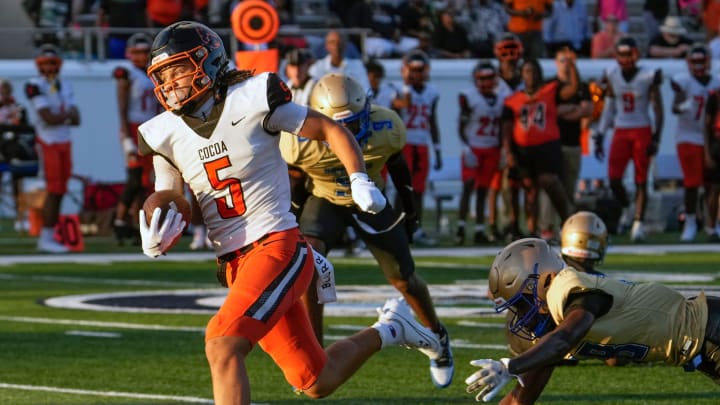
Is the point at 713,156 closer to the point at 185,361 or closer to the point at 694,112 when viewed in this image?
the point at 694,112

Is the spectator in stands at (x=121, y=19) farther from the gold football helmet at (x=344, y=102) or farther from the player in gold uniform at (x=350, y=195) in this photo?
the gold football helmet at (x=344, y=102)

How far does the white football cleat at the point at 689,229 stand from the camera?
1684 cm

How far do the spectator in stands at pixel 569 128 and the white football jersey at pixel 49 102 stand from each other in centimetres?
504

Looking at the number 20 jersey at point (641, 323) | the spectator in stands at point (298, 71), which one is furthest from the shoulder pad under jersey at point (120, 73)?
the number 20 jersey at point (641, 323)

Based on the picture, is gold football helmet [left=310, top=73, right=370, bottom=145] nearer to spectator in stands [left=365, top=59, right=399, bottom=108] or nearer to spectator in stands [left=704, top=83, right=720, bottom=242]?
spectator in stands [left=365, top=59, right=399, bottom=108]

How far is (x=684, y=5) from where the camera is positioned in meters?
24.5

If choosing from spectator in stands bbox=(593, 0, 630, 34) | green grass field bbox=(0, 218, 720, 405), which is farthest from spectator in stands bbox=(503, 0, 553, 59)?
green grass field bbox=(0, 218, 720, 405)

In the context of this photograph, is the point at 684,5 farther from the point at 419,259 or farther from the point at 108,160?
the point at 419,259

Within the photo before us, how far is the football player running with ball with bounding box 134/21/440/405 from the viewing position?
5.80 m

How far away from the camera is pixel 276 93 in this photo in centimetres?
592

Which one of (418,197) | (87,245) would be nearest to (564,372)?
(418,197)

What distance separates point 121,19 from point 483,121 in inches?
223

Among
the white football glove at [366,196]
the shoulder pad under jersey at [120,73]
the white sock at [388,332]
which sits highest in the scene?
the white football glove at [366,196]

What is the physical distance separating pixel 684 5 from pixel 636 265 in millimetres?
11317
